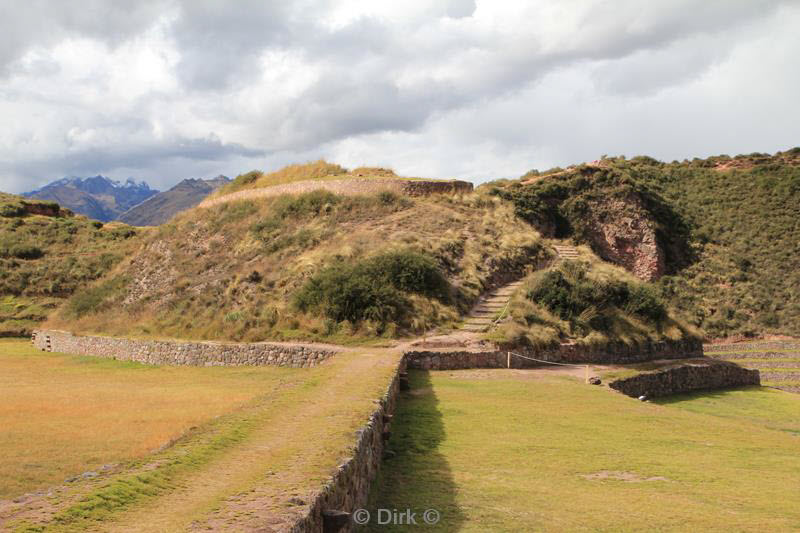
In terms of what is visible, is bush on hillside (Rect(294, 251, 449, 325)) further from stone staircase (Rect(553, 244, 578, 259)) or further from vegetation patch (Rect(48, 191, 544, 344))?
stone staircase (Rect(553, 244, 578, 259))

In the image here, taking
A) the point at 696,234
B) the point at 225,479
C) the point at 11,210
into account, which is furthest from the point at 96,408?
the point at 11,210

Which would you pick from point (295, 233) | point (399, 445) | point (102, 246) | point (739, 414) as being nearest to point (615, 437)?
point (399, 445)

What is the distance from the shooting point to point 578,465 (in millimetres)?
9570

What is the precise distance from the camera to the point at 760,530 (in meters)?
6.78

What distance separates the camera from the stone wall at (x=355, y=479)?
5.32 metres

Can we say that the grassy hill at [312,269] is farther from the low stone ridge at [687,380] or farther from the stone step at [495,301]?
the low stone ridge at [687,380]

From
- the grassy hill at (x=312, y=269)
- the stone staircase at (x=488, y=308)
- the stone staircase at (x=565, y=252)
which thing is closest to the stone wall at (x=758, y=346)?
the stone staircase at (x=565, y=252)

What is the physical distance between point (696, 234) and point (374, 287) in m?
38.1

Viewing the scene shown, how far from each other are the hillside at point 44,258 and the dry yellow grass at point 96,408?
55.8ft

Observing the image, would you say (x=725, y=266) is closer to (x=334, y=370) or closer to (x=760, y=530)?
(x=334, y=370)

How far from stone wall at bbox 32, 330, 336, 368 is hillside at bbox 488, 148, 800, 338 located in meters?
25.1

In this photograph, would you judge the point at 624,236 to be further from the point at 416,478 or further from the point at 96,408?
the point at 416,478

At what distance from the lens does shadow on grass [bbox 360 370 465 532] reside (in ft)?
23.8

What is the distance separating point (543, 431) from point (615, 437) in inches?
52.1
